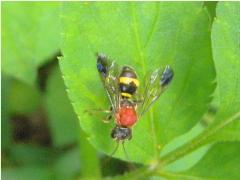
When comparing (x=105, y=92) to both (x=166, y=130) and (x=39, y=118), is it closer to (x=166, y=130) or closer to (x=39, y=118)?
(x=166, y=130)

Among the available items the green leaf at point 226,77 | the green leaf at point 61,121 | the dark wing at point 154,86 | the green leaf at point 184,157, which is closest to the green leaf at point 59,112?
the green leaf at point 61,121

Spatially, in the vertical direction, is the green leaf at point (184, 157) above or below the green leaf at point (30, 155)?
above

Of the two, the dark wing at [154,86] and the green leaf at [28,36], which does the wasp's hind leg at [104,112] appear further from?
the green leaf at [28,36]

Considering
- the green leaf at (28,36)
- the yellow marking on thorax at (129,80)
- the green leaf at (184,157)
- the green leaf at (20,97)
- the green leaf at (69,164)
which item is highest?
the yellow marking on thorax at (129,80)

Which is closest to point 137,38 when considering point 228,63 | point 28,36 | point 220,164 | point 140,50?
point 140,50

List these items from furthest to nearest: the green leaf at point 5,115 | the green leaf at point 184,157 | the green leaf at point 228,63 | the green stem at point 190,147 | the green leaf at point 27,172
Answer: the green leaf at point 5,115
the green leaf at point 27,172
the green leaf at point 184,157
the green stem at point 190,147
the green leaf at point 228,63

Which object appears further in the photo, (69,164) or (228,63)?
(69,164)

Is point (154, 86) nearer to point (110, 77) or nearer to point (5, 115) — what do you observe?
point (110, 77)
